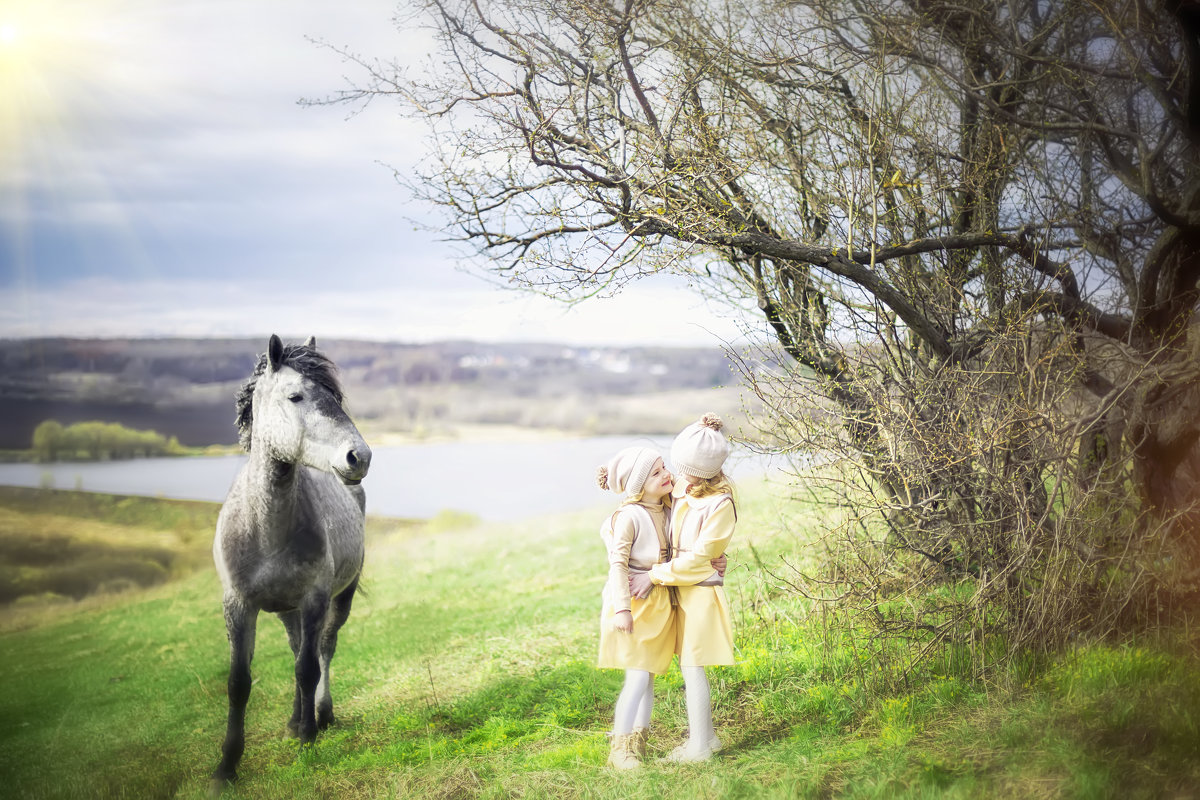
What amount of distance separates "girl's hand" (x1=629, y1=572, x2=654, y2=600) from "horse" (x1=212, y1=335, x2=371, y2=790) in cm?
150

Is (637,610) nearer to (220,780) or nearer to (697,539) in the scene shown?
(697,539)

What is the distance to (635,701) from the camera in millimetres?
3830

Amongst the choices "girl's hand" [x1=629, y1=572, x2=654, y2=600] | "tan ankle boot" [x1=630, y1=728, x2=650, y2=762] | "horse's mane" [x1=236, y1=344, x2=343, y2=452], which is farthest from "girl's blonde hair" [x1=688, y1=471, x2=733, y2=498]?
"horse's mane" [x1=236, y1=344, x2=343, y2=452]

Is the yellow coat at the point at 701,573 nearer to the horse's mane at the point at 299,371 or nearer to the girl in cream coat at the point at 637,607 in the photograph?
the girl in cream coat at the point at 637,607

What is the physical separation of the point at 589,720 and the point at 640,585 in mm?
1661

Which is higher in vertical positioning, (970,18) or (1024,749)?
(970,18)

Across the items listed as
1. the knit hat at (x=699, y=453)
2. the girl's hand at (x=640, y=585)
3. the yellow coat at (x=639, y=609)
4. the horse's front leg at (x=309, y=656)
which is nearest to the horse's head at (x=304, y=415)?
the horse's front leg at (x=309, y=656)

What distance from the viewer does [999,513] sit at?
4695mm

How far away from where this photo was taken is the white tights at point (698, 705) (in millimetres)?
3770

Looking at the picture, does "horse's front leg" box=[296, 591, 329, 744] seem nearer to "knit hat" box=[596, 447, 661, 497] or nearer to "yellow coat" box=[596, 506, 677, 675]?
"yellow coat" box=[596, 506, 677, 675]

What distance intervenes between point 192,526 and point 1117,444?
14376 millimetres

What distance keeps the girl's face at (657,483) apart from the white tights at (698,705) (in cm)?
87

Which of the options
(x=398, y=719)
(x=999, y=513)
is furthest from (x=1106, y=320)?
(x=398, y=719)

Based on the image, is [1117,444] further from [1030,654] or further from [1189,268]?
[1030,654]
